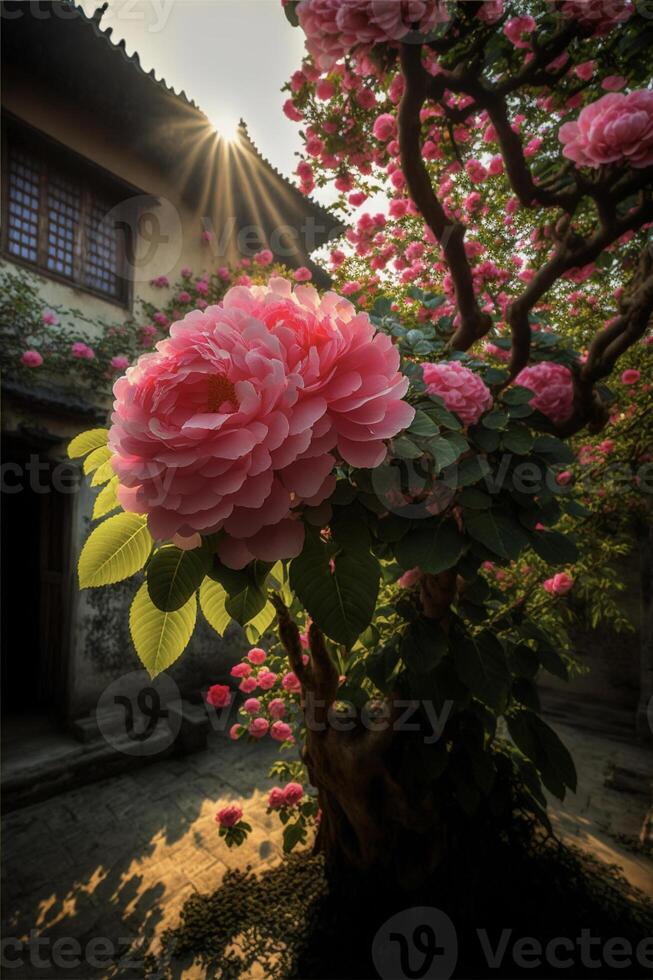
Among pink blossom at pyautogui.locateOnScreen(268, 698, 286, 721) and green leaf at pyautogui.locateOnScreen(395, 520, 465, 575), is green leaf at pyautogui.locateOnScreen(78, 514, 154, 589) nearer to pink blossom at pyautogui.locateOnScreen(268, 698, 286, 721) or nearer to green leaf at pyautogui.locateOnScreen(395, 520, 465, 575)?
green leaf at pyautogui.locateOnScreen(395, 520, 465, 575)

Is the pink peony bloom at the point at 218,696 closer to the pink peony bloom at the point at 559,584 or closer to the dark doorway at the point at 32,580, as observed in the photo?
the pink peony bloom at the point at 559,584

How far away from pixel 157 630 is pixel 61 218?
6.33m

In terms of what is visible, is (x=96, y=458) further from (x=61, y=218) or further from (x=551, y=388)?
(x=61, y=218)

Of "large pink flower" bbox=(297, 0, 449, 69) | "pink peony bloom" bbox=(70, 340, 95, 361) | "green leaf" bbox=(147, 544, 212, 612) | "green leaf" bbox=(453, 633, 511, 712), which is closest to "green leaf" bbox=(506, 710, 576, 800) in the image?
"green leaf" bbox=(453, 633, 511, 712)

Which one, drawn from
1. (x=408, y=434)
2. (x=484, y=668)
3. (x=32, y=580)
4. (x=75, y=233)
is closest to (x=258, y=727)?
(x=484, y=668)

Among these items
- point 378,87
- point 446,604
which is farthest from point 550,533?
point 378,87

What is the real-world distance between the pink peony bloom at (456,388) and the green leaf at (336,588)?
2.32 feet

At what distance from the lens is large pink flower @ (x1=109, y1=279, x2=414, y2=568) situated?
22.4 inches

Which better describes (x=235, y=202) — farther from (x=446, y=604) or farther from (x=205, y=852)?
(x=205, y=852)

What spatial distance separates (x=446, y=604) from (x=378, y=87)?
2938 mm

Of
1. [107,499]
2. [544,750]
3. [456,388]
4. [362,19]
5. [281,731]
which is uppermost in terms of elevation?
[362,19]

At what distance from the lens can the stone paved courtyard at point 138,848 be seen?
2867 mm

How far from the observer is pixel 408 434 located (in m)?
0.88

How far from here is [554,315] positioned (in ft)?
13.1
